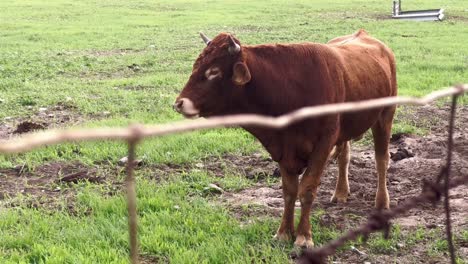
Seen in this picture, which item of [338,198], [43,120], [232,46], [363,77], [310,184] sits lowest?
[43,120]

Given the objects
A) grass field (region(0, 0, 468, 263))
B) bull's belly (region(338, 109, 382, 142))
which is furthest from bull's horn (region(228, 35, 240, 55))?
grass field (region(0, 0, 468, 263))

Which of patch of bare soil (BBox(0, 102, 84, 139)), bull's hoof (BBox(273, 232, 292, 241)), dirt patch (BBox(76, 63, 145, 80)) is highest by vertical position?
bull's hoof (BBox(273, 232, 292, 241))

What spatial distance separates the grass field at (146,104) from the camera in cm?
486

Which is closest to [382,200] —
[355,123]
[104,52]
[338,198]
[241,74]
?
[338,198]

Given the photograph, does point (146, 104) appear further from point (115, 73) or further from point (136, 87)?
point (115, 73)

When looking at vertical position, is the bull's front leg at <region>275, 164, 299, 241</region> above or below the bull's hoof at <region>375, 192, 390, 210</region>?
above

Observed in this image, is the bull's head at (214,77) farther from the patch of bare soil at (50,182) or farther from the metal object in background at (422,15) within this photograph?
the metal object in background at (422,15)

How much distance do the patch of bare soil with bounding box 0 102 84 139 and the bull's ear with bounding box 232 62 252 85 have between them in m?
4.74

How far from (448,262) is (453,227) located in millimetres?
721

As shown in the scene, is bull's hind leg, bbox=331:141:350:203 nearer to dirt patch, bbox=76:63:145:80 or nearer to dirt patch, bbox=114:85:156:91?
dirt patch, bbox=114:85:156:91

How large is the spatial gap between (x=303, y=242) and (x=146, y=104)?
582cm

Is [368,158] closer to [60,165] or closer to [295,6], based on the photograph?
[60,165]

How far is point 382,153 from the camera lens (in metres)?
6.11

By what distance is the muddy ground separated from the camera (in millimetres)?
5285
